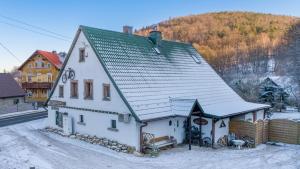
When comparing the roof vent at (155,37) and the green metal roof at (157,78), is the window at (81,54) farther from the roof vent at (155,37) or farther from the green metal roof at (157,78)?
the roof vent at (155,37)

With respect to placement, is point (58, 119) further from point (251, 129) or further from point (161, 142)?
point (251, 129)

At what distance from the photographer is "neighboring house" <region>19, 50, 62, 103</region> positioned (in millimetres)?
42750

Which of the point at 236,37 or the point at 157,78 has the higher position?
the point at 236,37

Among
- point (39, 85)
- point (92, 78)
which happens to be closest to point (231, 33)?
point (39, 85)

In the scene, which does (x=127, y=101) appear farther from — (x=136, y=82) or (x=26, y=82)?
(x=26, y=82)

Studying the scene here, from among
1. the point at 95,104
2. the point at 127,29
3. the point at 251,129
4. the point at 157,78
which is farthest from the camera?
the point at 127,29

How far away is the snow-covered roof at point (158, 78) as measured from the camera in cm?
1653

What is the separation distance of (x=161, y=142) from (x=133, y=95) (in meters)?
3.17

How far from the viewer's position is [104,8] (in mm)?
28922

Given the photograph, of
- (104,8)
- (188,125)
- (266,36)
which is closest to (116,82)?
(188,125)

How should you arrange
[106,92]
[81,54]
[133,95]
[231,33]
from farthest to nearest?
[231,33]
[81,54]
[106,92]
[133,95]

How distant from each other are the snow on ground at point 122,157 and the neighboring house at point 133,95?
4.42ft

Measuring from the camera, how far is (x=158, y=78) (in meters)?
18.8

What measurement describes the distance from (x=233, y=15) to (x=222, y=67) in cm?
5694
